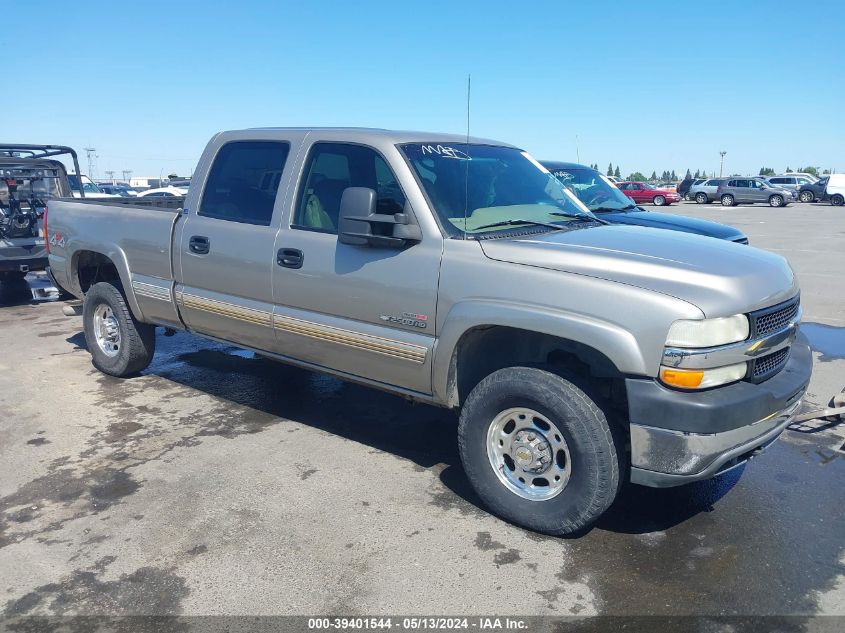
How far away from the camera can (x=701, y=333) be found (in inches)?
120

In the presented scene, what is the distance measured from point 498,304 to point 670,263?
847 mm

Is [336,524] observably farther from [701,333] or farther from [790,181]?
[790,181]

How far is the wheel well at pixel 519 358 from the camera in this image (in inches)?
138

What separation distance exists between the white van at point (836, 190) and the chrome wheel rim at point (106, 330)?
4297cm

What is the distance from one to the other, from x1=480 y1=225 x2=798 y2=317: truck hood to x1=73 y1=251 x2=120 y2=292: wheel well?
4031 millimetres

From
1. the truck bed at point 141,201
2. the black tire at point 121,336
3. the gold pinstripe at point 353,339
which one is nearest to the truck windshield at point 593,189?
the truck bed at point 141,201

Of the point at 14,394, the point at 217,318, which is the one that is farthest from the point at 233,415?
the point at 14,394

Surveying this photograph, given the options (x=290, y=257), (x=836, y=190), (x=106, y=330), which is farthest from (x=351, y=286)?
(x=836, y=190)

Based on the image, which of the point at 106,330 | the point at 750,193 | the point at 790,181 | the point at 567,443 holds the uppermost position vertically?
the point at 790,181

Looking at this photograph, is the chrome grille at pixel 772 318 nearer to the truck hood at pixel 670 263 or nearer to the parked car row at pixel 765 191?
the truck hood at pixel 670 263

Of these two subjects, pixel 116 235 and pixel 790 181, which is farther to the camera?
pixel 790 181

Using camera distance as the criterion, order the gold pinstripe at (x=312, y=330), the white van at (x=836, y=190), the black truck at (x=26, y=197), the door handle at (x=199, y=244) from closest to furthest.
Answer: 1. the gold pinstripe at (x=312, y=330)
2. the door handle at (x=199, y=244)
3. the black truck at (x=26, y=197)
4. the white van at (x=836, y=190)

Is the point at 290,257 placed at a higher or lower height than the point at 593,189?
lower

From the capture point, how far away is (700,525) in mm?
3711
